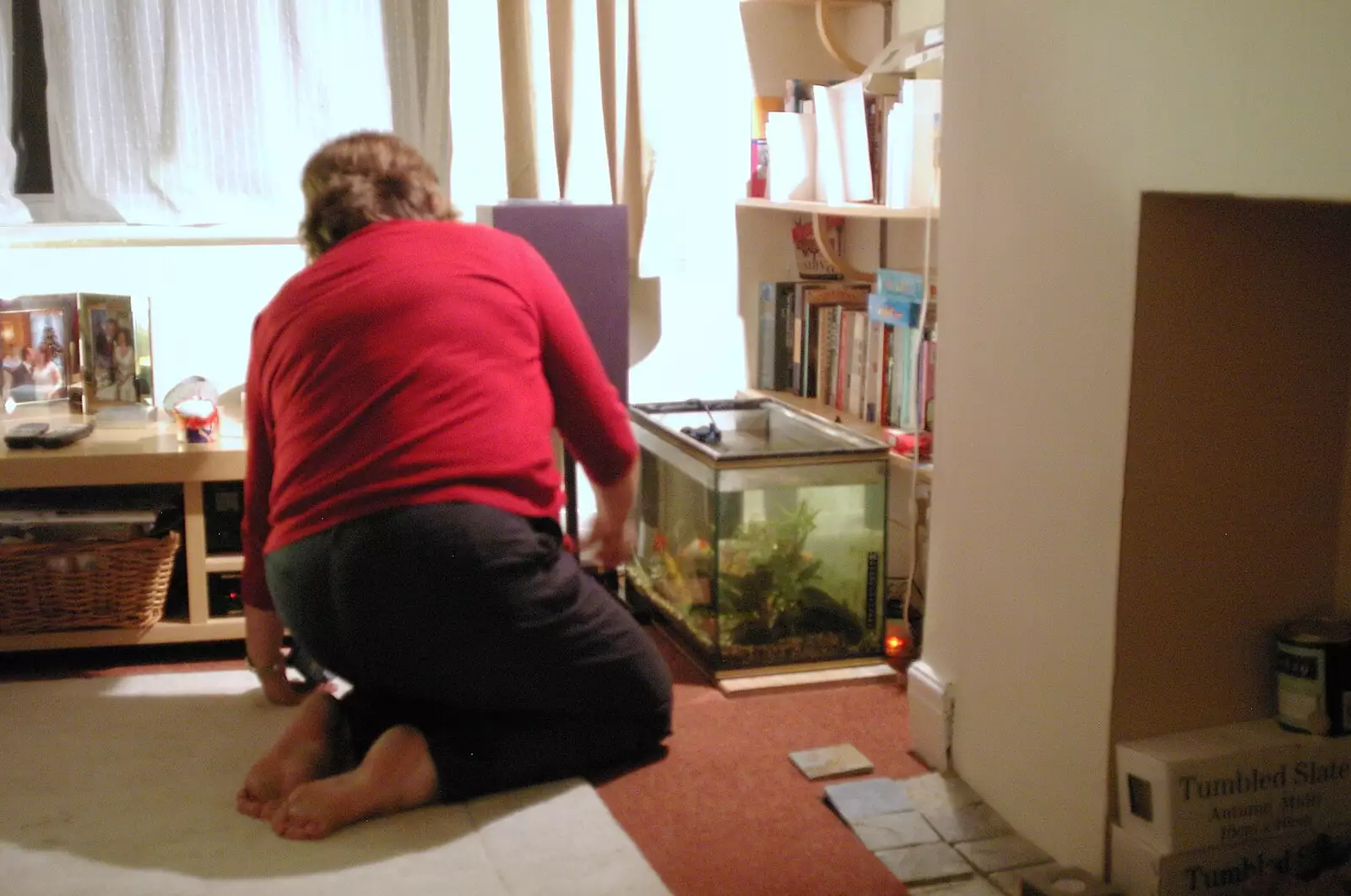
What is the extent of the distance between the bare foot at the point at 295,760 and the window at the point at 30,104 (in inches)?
60.5

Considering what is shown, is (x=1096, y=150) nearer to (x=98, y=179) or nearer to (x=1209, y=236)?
(x=1209, y=236)

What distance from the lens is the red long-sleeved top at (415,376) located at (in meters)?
1.73

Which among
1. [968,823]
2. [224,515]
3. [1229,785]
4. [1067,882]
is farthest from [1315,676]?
[224,515]

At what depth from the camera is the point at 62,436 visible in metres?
2.43

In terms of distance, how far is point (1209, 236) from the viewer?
1.51m

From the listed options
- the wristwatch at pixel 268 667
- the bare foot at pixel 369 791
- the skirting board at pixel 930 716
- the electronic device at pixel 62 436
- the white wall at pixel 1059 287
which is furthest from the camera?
the electronic device at pixel 62 436

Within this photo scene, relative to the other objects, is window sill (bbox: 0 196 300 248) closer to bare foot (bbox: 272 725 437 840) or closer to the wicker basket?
the wicker basket

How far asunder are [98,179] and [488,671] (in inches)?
63.8

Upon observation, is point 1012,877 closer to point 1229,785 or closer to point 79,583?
point 1229,785

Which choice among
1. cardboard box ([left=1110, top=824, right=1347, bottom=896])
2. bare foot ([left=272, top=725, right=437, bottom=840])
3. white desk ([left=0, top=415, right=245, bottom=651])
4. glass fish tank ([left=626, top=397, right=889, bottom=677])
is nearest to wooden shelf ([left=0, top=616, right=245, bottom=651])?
white desk ([left=0, top=415, right=245, bottom=651])

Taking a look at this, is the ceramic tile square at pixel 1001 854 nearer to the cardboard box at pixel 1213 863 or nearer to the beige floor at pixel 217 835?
the cardboard box at pixel 1213 863

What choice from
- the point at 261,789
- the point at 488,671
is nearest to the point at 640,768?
the point at 488,671

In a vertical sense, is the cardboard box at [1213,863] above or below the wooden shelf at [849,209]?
below

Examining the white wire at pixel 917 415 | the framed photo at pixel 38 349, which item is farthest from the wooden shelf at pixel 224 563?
the white wire at pixel 917 415
